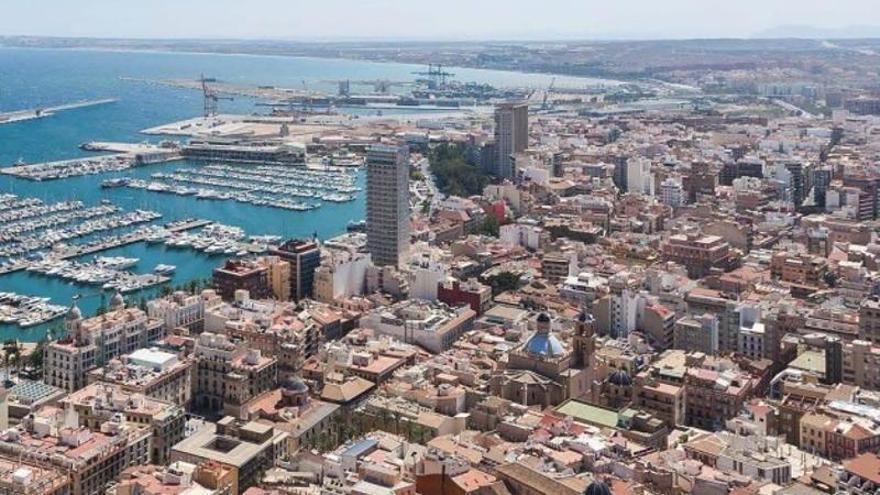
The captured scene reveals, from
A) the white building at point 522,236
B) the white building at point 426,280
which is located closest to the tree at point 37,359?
the white building at point 426,280

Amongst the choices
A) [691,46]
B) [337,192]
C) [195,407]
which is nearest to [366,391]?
[195,407]

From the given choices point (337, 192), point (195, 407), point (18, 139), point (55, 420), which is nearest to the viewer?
point (55, 420)

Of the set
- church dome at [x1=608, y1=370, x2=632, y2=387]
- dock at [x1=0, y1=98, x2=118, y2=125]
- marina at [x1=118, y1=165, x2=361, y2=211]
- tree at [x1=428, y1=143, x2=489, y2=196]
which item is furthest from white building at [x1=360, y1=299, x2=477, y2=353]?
dock at [x1=0, y1=98, x2=118, y2=125]

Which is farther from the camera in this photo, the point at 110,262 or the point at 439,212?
the point at 439,212

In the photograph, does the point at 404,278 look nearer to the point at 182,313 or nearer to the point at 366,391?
the point at 182,313

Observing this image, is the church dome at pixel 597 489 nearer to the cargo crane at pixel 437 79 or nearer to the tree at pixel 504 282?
the tree at pixel 504 282

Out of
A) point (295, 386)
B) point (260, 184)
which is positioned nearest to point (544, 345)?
point (295, 386)
